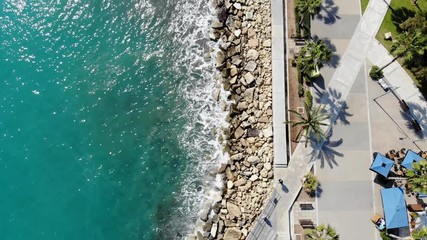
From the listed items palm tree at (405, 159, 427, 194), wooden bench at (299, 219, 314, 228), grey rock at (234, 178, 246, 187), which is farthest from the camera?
grey rock at (234, 178, 246, 187)

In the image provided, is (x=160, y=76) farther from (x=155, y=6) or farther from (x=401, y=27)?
(x=401, y=27)

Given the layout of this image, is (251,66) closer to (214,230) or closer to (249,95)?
(249,95)

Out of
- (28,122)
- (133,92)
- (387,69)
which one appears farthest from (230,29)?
(28,122)

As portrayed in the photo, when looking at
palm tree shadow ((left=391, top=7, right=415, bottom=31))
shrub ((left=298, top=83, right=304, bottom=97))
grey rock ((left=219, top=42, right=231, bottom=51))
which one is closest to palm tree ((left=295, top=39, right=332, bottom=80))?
shrub ((left=298, top=83, right=304, bottom=97))

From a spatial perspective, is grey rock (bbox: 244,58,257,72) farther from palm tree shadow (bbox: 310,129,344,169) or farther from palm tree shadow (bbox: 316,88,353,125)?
palm tree shadow (bbox: 310,129,344,169)

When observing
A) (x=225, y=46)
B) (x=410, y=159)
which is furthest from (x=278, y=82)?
(x=410, y=159)

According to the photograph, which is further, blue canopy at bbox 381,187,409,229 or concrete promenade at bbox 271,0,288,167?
concrete promenade at bbox 271,0,288,167

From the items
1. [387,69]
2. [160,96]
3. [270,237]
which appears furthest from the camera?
[160,96]
